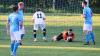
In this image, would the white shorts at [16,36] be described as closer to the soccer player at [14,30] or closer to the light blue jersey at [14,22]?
the soccer player at [14,30]

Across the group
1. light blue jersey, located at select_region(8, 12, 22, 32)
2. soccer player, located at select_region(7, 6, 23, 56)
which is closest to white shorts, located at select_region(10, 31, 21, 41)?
soccer player, located at select_region(7, 6, 23, 56)

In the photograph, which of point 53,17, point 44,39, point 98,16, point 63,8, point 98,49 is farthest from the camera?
point 98,16

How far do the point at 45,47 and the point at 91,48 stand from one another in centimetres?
221

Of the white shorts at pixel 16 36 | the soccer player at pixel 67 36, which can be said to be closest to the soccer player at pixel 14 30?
the white shorts at pixel 16 36

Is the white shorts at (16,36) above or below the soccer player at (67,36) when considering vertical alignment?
above

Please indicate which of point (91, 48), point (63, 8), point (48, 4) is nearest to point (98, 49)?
point (91, 48)

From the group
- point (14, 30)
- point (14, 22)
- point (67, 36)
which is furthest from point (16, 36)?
point (67, 36)

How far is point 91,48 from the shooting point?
73.8 feet

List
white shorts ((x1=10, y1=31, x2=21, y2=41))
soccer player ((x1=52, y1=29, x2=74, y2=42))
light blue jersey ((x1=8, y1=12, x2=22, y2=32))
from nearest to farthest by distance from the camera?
1. white shorts ((x1=10, y1=31, x2=21, y2=41))
2. light blue jersey ((x1=8, y1=12, x2=22, y2=32))
3. soccer player ((x1=52, y1=29, x2=74, y2=42))

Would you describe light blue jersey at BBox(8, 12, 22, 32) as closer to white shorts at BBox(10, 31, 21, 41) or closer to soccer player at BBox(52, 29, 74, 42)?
white shorts at BBox(10, 31, 21, 41)

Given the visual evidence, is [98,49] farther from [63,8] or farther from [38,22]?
[63,8]

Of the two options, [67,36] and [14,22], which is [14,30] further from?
[67,36]

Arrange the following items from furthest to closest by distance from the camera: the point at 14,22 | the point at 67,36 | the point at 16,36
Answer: the point at 67,36 < the point at 14,22 < the point at 16,36

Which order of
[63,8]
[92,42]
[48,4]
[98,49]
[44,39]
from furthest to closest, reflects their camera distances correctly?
[48,4] → [63,8] → [44,39] → [92,42] → [98,49]
